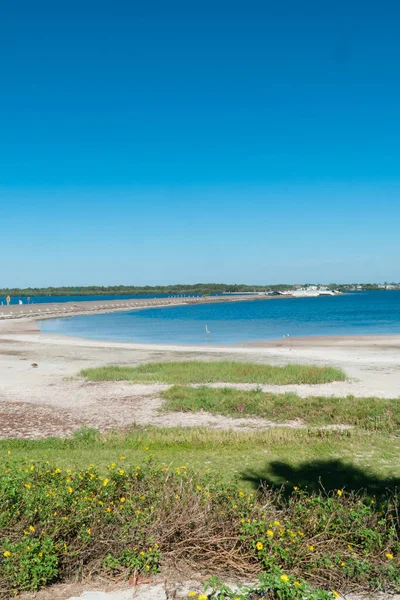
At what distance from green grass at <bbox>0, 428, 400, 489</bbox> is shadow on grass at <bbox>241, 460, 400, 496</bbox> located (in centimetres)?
2

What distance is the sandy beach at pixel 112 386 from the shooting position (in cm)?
1656

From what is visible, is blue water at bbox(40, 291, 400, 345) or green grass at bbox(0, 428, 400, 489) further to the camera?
blue water at bbox(40, 291, 400, 345)

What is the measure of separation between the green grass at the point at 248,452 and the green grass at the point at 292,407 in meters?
2.09

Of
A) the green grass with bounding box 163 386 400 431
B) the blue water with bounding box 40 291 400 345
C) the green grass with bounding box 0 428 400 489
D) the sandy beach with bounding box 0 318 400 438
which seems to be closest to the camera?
the green grass with bounding box 0 428 400 489

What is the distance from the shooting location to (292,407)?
1780 cm

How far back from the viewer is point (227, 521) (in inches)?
262

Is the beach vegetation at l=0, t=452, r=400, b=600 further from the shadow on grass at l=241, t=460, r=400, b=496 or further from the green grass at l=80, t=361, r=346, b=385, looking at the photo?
the green grass at l=80, t=361, r=346, b=385

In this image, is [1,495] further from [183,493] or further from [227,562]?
[227,562]

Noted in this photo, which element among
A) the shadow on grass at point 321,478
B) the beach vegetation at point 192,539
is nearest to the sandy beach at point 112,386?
the shadow on grass at point 321,478

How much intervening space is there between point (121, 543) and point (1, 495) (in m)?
2.08

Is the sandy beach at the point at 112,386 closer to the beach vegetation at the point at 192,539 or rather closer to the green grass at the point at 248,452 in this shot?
the green grass at the point at 248,452

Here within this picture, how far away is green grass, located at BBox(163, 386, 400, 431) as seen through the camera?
631 inches

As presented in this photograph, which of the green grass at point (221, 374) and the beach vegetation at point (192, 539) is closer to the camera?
the beach vegetation at point (192, 539)

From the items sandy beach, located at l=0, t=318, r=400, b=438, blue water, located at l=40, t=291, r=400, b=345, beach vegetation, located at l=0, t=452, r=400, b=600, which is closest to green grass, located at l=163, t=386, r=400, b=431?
sandy beach, located at l=0, t=318, r=400, b=438
